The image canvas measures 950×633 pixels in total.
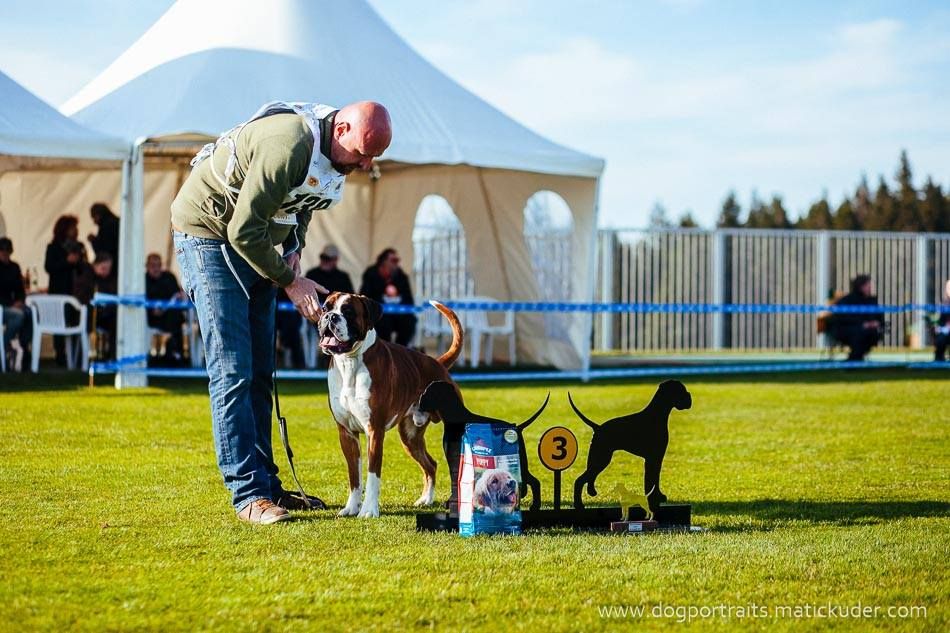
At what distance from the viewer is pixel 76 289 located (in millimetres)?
15359

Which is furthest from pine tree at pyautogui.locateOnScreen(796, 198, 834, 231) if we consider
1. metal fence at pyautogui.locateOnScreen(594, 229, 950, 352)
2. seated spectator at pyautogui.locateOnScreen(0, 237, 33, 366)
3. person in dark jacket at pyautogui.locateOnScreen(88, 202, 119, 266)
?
seated spectator at pyautogui.locateOnScreen(0, 237, 33, 366)

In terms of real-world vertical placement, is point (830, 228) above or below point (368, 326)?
above

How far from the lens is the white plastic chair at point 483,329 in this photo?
17797mm

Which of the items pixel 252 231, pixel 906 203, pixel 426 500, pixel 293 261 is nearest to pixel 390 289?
pixel 426 500

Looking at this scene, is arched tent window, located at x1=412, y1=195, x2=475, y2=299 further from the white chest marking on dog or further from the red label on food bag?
the red label on food bag

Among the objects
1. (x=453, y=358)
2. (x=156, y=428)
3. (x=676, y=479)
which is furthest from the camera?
(x=156, y=428)

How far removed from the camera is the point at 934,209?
121 feet

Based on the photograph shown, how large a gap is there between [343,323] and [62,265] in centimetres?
1164

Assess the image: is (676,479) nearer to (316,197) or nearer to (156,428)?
(316,197)

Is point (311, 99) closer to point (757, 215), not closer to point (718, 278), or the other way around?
point (718, 278)

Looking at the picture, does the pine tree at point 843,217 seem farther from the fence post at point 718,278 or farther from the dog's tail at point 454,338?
the dog's tail at point 454,338

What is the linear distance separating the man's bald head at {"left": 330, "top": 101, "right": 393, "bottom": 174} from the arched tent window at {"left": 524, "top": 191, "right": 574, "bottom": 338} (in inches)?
471

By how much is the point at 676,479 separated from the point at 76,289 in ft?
33.6

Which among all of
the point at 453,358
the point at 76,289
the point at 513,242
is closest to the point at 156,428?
the point at 453,358
